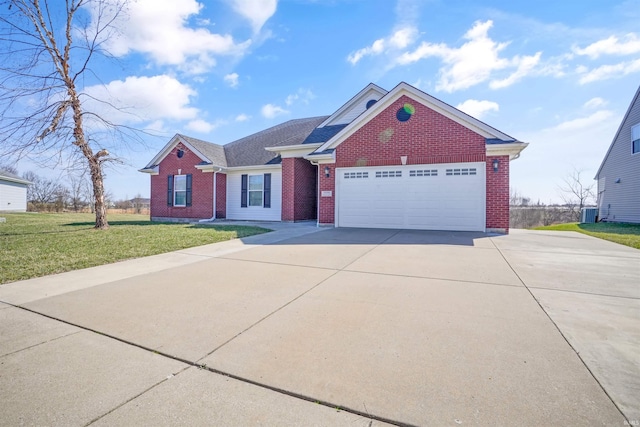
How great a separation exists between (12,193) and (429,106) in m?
39.9

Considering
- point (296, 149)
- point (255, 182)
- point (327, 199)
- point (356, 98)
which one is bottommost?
point (327, 199)

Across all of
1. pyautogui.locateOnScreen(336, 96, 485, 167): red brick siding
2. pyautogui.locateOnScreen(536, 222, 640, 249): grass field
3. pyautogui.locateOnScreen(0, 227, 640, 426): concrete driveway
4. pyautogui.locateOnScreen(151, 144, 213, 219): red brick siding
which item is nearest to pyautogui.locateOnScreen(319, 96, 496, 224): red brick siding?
pyautogui.locateOnScreen(336, 96, 485, 167): red brick siding

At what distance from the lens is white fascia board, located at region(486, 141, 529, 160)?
950cm

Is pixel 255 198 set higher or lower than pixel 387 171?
lower

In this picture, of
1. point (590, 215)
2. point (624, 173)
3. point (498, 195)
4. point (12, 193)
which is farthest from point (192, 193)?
point (590, 215)

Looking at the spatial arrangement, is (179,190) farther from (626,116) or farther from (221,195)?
(626,116)

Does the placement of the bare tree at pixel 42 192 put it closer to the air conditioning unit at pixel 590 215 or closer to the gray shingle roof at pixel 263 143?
the gray shingle roof at pixel 263 143

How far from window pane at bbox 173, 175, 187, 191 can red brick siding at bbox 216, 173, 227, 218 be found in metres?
2.31

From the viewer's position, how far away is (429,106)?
1066 cm

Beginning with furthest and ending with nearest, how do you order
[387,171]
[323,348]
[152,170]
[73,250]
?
[152,170] < [387,171] < [73,250] < [323,348]

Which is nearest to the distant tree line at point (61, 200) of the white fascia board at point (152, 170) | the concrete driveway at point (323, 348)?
the white fascia board at point (152, 170)

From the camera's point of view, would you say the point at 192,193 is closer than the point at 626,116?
Yes

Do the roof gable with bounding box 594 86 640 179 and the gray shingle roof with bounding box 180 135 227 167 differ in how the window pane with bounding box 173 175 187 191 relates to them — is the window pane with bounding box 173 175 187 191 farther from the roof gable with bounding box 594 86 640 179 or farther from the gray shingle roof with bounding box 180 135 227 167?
the roof gable with bounding box 594 86 640 179

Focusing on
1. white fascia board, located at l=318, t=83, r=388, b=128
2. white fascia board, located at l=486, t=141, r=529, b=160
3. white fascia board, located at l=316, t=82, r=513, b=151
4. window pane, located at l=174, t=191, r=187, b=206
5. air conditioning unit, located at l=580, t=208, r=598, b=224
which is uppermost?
white fascia board, located at l=318, t=83, r=388, b=128
